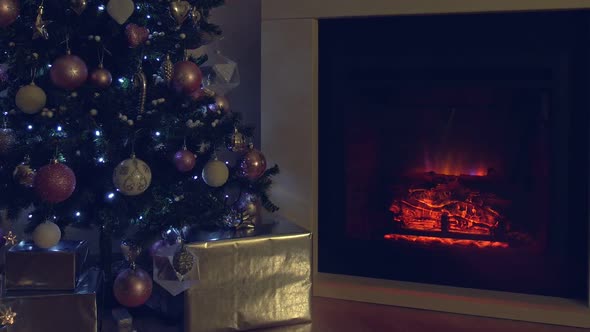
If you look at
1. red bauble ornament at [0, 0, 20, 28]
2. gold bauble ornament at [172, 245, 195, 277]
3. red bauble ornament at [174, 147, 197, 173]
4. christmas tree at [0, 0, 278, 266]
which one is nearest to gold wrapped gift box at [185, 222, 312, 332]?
gold bauble ornament at [172, 245, 195, 277]

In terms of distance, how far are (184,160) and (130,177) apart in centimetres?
21

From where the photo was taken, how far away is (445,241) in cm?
261

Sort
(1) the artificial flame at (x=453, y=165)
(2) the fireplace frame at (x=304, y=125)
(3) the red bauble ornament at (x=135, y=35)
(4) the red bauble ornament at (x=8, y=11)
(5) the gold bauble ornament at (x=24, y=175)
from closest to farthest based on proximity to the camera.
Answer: (4) the red bauble ornament at (x=8, y=11), (5) the gold bauble ornament at (x=24, y=175), (3) the red bauble ornament at (x=135, y=35), (2) the fireplace frame at (x=304, y=125), (1) the artificial flame at (x=453, y=165)

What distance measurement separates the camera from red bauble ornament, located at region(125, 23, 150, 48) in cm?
200

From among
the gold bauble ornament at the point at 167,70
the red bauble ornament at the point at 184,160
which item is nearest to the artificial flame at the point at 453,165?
the red bauble ornament at the point at 184,160

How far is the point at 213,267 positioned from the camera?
206 centimetres

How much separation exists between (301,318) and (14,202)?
1.04 metres

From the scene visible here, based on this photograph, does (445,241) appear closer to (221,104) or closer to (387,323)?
(387,323)

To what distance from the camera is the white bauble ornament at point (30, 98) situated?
1.87 metres

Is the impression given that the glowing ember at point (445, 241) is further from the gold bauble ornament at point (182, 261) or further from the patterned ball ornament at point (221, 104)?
the gold bauble ornament at point (182, 261)

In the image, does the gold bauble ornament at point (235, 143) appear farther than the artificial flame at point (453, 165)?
No

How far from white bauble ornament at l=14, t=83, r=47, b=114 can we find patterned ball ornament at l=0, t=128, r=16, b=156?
0.09 metres

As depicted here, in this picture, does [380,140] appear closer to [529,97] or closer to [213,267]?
[529,97]

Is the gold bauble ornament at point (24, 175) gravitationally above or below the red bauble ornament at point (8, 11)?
below
